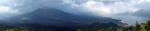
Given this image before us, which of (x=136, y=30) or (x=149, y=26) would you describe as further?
(x=136, y=30)

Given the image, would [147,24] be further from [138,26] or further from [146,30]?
[138,26]

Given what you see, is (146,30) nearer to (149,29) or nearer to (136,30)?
(149,29)

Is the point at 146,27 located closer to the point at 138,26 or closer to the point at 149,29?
the point at 149,29

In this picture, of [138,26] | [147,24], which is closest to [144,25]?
[147,24]

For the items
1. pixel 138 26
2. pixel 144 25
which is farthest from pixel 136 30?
pixel 144 25

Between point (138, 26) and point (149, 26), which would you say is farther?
point (138, 26)

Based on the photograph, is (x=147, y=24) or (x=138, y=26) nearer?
(x=147, y=24)
